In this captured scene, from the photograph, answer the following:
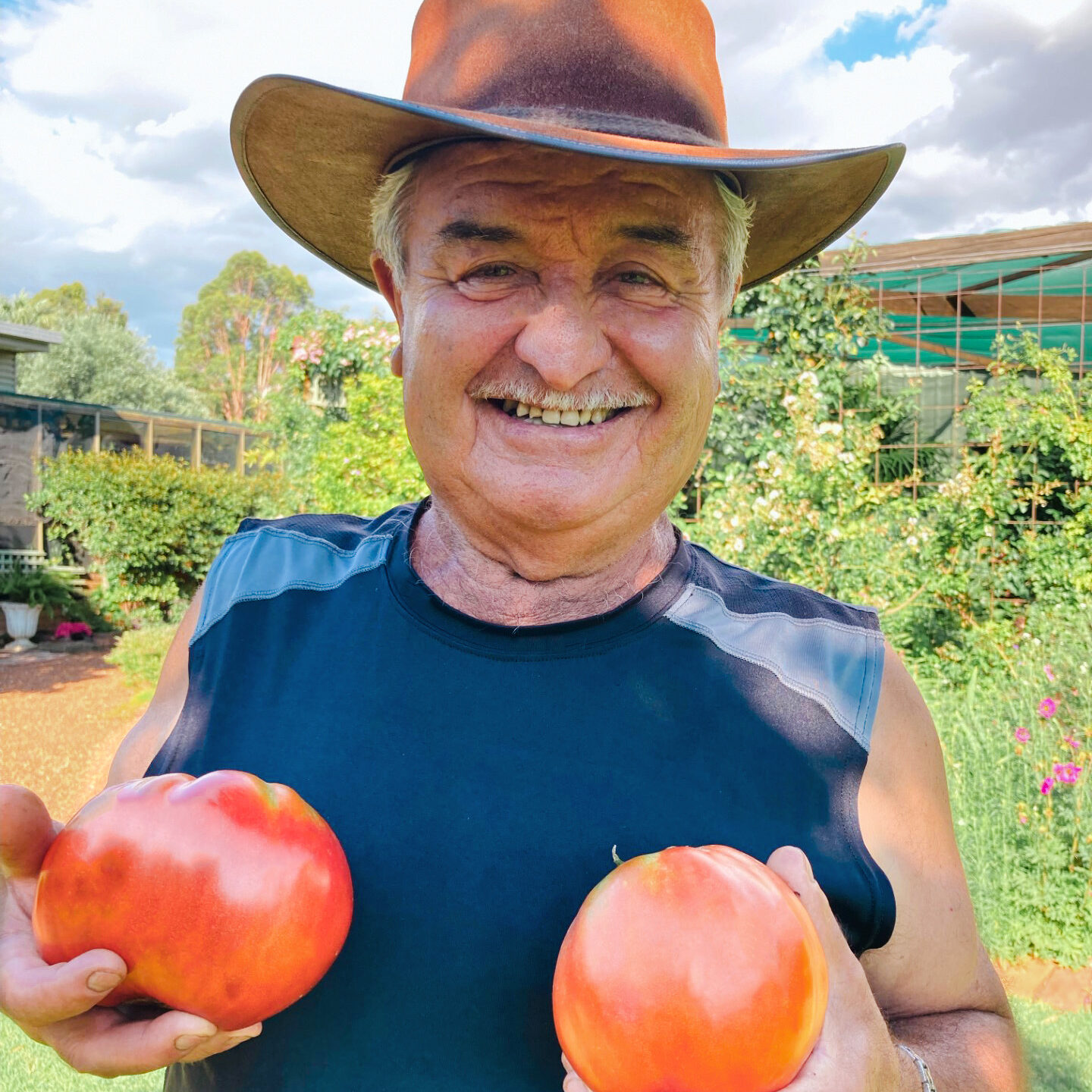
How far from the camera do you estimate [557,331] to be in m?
1.32

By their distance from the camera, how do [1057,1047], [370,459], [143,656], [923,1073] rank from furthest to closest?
[143,656], [370,459], [1057,1047], [923,1073]

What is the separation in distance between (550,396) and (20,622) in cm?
1322

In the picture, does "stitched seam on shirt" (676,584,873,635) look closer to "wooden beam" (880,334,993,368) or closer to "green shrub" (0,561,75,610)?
"wooden beam" (880,334,993,368)

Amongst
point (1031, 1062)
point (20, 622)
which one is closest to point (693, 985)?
point (1031, 1062)

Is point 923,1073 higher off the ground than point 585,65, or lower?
lower

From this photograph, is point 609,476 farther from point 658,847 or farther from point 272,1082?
point 272,1082

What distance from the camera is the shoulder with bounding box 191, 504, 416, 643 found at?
5.11 ft

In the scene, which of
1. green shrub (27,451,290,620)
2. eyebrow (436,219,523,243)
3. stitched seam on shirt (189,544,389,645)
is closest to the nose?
eyebrow (436,219,523,243)

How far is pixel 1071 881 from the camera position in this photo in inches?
165

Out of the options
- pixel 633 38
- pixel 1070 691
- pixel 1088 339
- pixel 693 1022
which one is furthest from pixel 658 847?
pixel 1088 339

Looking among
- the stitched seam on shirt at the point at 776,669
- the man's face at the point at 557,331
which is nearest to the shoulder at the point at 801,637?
the stitched seam on shirt at the point at 776,669

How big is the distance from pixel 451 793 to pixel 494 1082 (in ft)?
1.15

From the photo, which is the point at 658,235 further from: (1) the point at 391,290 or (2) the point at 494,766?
(2) the point at 494,766

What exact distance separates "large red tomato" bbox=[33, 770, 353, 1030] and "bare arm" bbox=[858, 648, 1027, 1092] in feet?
2.54
